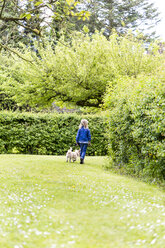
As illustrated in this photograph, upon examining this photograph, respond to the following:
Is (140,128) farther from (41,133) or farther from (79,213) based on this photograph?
(41,133)

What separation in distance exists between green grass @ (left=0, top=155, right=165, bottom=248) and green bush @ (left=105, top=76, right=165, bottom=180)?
1049 mm

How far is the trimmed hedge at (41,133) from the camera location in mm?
18609

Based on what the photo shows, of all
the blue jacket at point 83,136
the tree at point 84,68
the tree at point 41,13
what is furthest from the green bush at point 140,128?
the tree at point 84,68

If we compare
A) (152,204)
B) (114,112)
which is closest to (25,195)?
(152,204)

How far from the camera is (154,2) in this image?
132ft

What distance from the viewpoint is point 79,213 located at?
18.5 feet

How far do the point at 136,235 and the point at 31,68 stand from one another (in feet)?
56.7

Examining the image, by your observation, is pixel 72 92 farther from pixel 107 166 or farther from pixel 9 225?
pixel 9 225

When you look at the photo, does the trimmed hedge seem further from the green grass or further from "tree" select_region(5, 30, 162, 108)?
the green grass

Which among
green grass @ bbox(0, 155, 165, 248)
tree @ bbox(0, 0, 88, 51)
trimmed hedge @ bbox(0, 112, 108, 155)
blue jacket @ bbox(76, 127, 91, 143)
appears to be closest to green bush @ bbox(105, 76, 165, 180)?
green grass @ bbox(0, 155, 165, 248)

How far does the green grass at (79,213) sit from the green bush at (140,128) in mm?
1049

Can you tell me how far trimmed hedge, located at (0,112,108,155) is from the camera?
733 inches

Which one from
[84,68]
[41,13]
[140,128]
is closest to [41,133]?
[84,68]

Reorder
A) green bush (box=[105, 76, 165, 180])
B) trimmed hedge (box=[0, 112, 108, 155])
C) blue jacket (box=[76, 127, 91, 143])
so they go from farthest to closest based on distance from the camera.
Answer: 1. trimmed hedge (box=[0, 112, 108, 155])
2. blue jacket (box=[76, 127, 91, 143])
3. green bush (box=[105, 76, 165, 180])
